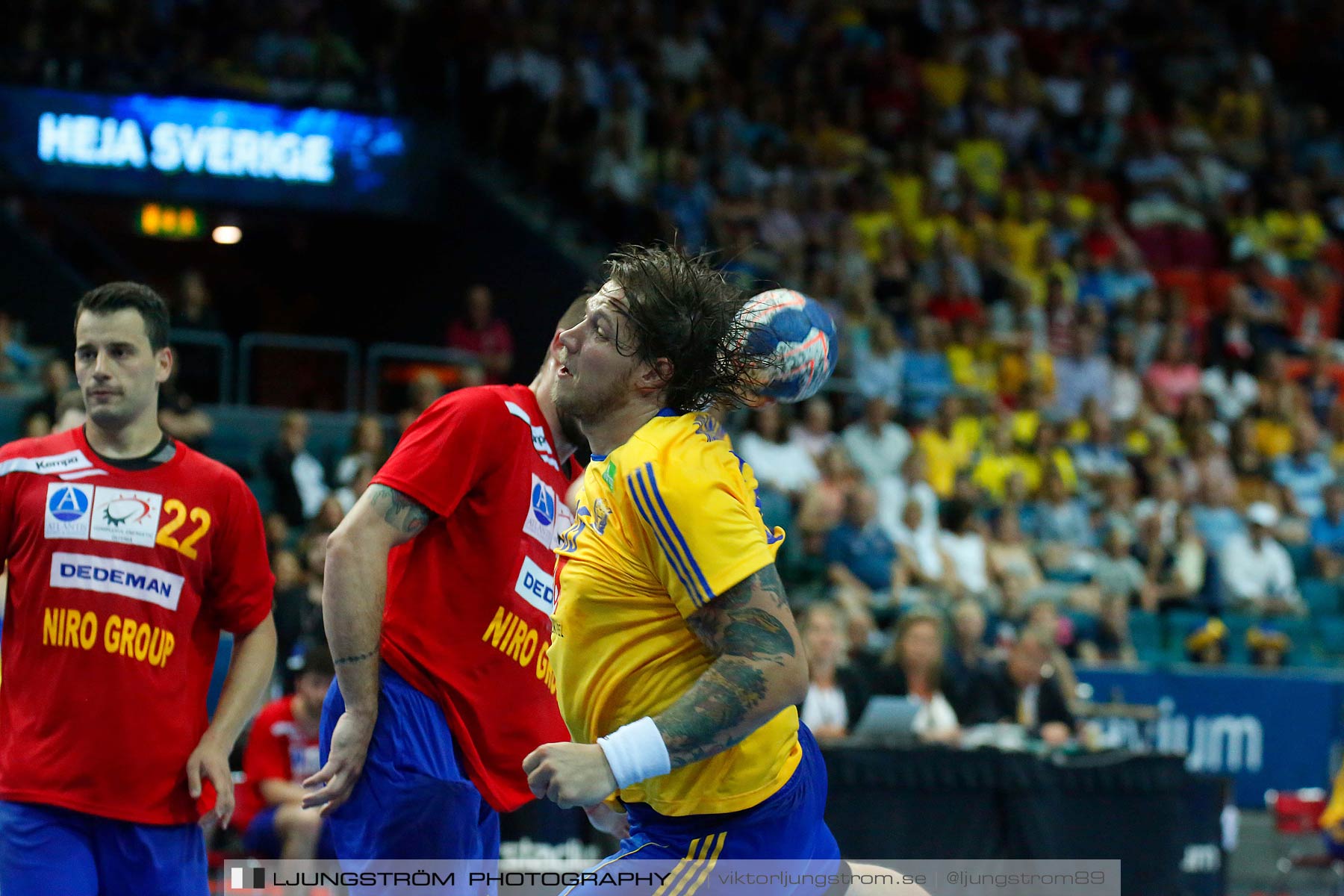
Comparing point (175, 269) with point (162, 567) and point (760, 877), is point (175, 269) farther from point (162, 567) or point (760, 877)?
point (760, 877)

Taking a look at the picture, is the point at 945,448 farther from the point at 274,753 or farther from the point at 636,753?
the point at 636,753

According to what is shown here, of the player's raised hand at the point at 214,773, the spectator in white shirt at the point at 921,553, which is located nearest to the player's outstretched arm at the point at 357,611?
the player's raised hand at the point at 214,773

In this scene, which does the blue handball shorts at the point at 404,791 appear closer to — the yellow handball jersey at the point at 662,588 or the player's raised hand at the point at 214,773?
the player's raised hand at the point at 214,773

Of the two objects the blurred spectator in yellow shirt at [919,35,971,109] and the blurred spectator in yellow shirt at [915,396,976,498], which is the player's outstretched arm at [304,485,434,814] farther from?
the blurred spectator in yellow shirt at [919,35,971,109]

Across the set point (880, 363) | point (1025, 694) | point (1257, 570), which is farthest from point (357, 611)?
point (1257, 570)

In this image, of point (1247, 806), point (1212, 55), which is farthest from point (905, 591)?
point (1212, 55)

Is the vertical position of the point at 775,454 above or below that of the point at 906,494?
above

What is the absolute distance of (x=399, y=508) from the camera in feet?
13.4

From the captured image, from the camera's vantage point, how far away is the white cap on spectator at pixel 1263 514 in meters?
15.2

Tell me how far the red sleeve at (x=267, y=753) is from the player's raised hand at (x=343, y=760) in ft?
12.8

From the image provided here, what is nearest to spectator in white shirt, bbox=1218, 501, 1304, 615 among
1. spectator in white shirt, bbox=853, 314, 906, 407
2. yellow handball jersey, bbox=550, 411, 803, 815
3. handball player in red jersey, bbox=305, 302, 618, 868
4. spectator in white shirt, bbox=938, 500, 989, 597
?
spectator in white shirt, bbox=938, 500, 989, 597

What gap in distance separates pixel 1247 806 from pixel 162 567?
1010 cm

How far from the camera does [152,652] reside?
172 inches

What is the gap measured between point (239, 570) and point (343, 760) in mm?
765
